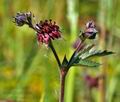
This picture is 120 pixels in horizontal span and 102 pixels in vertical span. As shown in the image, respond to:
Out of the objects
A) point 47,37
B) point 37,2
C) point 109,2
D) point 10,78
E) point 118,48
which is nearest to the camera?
point 47,37

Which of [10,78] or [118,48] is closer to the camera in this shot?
[10,78]

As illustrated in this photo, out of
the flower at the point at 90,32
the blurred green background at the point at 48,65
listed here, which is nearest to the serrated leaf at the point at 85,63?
the flower at the point at 90,32

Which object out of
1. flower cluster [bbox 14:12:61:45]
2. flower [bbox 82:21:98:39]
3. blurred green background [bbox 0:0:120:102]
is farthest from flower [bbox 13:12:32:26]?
blurred green background [bbox 0:0:120:102]

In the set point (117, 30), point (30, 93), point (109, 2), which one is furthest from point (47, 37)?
point (117, 30)

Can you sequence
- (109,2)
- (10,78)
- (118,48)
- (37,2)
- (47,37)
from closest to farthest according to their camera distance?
1. (47,37)
2. (109,2)
3. (10,78)
4. (118,48)
5. (37,2)

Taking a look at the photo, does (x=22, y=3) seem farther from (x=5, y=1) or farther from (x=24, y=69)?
(x=24, y=69)

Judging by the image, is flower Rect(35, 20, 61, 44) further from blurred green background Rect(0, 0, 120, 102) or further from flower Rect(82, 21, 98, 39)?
blurred green background Rect(0, 0, 120, 102)

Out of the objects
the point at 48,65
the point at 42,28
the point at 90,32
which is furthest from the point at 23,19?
the point at 48,65

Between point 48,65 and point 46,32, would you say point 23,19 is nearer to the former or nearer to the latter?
point 46,32
